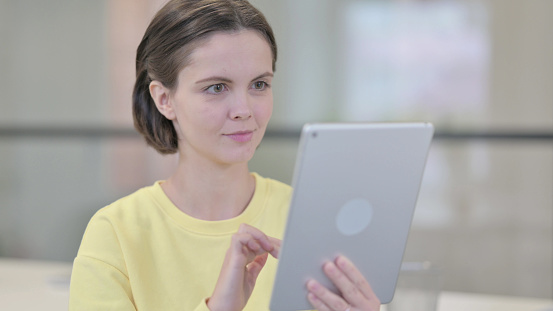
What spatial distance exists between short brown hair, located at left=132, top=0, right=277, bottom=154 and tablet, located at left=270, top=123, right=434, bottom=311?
26 centimetres

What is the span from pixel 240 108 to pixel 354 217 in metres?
0.21

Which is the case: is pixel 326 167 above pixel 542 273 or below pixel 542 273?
above

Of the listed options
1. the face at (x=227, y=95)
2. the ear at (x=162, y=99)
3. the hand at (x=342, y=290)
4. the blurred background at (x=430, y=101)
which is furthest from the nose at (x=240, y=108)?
the blurred background at (x=430, y=101)

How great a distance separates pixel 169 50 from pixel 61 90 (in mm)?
2172

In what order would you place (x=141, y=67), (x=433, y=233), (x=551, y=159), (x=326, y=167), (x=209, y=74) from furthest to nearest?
(x=433, y=233), (x=551, y=159), (x=141, y=67), (x=209, y=74), (x=326, y=167)

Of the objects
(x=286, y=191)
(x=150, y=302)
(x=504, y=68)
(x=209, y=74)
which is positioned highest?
(x=504, y=68)

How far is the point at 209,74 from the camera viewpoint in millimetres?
876

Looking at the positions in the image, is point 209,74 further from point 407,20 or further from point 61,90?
point 61,90

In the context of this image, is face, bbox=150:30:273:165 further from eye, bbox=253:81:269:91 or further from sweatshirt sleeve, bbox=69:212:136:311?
sweatshirt sleeve, bbox=69:212:136:311

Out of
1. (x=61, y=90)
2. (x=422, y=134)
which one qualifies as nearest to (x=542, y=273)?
(x=422, y=134)

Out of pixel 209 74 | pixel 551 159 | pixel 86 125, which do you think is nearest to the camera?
pixel 209 74

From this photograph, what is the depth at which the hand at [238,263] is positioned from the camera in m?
0.83

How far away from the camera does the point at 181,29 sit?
910 millimetres

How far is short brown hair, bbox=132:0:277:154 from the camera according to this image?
0.90 meters
